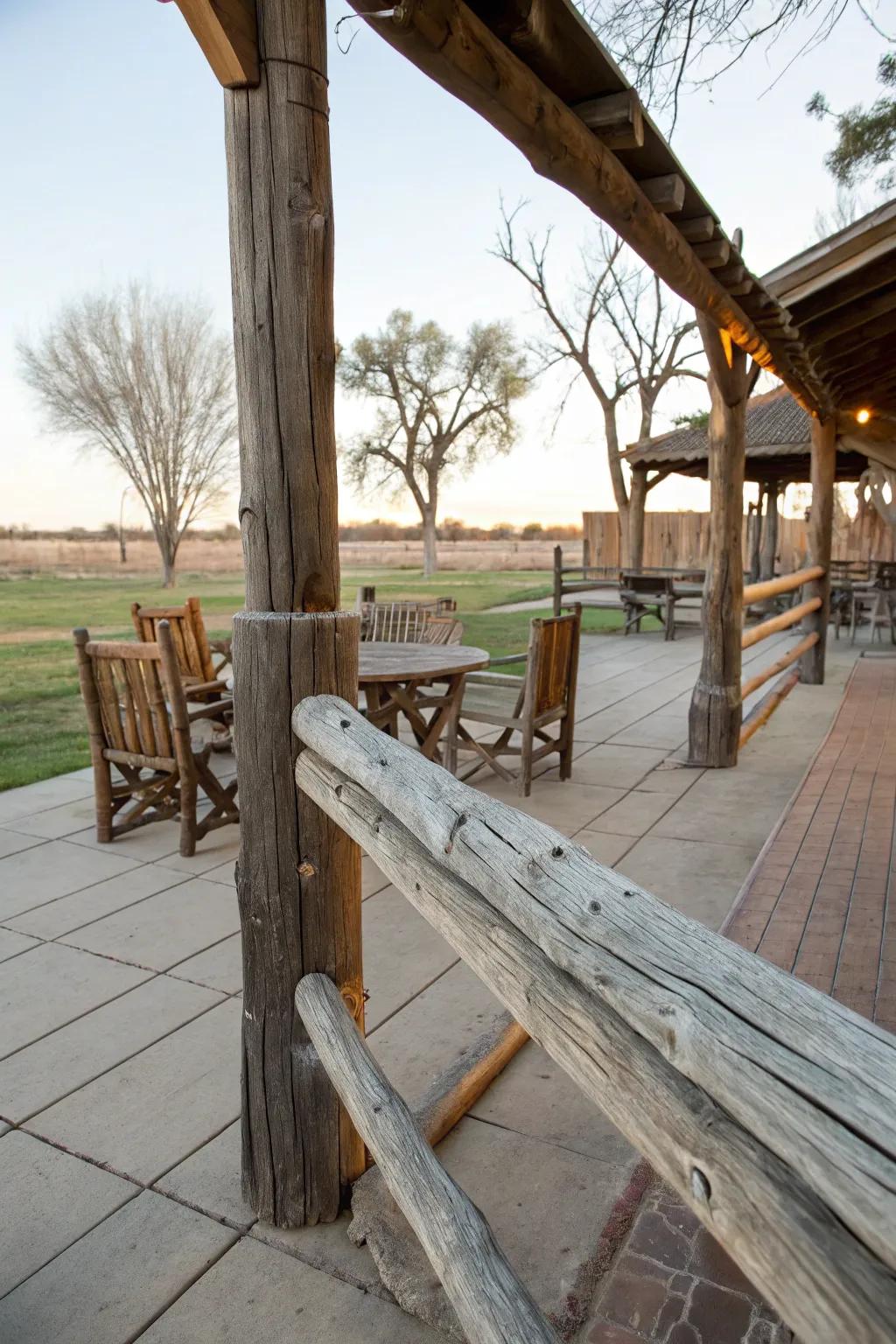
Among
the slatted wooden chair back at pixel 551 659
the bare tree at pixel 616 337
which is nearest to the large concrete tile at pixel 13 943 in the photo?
the slatted wooden chair back at pixel 551 659

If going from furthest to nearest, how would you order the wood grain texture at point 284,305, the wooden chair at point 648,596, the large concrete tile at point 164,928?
1. the wooden chair at point 648,596
2. the large concrete tile at point 164,928
3. the wood grain texture at point 284,305

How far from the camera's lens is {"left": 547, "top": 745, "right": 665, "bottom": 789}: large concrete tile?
15.9ft

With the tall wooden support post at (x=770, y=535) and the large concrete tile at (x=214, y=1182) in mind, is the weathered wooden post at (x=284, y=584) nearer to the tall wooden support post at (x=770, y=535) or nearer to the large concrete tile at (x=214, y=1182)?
the large concrete tile at (x=214, y=1182)

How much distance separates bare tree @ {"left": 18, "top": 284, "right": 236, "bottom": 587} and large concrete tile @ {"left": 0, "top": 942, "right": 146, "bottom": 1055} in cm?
947

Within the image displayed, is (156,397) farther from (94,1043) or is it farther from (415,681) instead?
(94,1043)

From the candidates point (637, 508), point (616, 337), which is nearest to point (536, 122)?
point (637, 508)

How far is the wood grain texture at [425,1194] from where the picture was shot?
1.22 metres

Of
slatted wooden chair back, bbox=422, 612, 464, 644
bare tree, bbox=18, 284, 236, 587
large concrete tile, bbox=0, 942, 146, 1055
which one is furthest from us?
bare tree, bbox=18, 284, 236, 587

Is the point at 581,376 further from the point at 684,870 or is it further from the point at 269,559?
the point at 269,559

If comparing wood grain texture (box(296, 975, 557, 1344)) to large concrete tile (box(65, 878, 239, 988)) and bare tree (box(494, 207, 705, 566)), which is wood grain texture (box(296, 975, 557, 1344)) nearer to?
large concrete tile (box(65, 878, 239, 988))

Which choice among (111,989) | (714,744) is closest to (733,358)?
(714,744)

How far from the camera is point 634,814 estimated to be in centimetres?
423

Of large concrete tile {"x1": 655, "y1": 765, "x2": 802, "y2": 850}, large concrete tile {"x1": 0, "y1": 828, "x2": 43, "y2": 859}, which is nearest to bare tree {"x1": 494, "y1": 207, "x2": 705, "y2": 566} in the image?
large concrete tile {"x1": 655, "y1": 765, "x2": 802, "y2": 850}

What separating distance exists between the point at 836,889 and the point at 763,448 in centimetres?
1038
